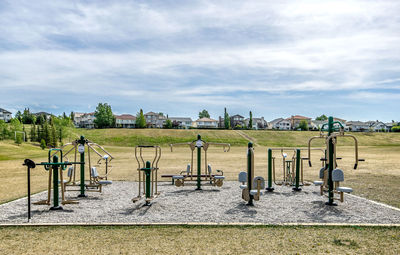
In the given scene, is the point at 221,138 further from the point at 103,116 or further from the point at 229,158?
the point at 103,116

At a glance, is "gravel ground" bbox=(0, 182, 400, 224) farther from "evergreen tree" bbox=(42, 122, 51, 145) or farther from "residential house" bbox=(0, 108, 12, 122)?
"residential house" bbox=(0, 108, 12, 122)

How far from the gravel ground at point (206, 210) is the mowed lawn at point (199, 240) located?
2.37 ft

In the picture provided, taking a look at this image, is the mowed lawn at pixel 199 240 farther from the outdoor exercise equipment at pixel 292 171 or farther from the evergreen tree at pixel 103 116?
the evergreen tree at pixel 103 116

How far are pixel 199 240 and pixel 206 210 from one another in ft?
8.78

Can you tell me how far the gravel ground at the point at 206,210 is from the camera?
8.07 metres

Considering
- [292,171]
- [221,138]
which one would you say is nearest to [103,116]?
[221,138]

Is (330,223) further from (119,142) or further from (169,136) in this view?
(169,136)

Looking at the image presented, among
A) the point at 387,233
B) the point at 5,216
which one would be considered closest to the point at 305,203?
the point at 387,233

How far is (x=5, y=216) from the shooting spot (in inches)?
332

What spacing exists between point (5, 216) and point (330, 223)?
8594 millimetres

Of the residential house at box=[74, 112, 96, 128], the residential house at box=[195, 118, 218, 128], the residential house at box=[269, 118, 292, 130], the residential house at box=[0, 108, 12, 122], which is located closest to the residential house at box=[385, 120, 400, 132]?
the residential house at box=[269, 118, 292, 130]

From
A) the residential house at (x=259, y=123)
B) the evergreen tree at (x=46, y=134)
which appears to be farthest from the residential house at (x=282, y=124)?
the evergreen tree at (x=46, y=134)

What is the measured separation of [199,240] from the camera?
6395 millimetres

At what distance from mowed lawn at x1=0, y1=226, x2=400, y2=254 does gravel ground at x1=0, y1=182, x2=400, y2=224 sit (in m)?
0.72
